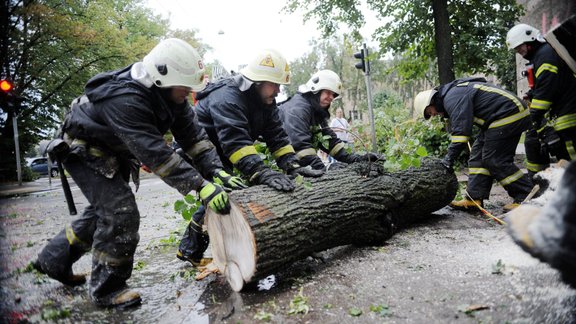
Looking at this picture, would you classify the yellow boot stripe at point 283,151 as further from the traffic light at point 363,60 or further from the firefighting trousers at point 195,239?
the traffic light at point 363,60

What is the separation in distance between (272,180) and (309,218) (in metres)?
0.43

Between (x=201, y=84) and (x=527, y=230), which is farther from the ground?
(x=201, y=84)

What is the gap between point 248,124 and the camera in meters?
3.37

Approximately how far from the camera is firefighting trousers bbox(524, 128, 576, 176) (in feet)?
13.7

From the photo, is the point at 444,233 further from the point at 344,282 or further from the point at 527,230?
the point at 527,230

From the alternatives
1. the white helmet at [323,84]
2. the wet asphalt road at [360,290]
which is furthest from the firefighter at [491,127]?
the white helmet at [323,84]

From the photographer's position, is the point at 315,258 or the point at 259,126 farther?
the point at 259,126

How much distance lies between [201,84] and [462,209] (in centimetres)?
371

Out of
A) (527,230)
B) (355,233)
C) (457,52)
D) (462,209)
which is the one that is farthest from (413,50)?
(527,230)

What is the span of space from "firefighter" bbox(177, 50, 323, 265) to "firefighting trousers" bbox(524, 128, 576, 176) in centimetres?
323

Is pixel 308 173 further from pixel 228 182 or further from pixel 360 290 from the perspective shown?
pixel 360 290

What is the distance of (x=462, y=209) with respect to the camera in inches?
178

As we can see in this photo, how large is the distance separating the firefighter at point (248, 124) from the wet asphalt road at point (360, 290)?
0.44 meters

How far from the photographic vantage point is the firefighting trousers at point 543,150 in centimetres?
418
